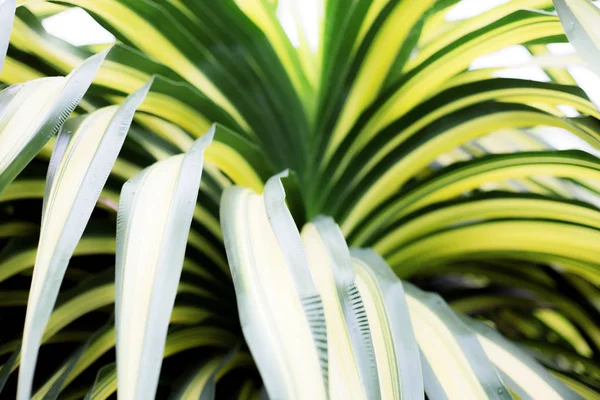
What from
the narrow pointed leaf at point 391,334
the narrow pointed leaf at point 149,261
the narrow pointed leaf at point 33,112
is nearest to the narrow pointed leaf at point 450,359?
the narrow pointed leaf at point 391,334

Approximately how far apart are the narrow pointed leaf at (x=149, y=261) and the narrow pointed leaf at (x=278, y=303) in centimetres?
→ 4

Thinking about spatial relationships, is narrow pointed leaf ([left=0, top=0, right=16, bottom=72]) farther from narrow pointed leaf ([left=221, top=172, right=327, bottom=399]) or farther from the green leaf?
the green leaf

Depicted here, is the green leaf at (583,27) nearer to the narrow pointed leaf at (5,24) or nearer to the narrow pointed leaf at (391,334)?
the narrow pointed leaf at (391,334)

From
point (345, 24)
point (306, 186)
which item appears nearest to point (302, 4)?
point (345, 24)

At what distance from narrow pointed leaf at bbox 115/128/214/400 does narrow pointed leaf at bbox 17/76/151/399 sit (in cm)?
2

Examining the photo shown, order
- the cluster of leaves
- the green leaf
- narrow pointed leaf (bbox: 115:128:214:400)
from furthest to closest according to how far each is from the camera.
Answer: the cluster of leaves, the green leaf, narrow pointed leaf (bbox: 115:128:214:400)

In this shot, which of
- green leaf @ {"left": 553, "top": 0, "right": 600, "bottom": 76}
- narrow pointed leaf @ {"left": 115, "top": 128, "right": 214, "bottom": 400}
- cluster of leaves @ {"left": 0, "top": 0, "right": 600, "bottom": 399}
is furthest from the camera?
cluster of leaves @ {"left": 0, "top": 0, "right": 600, "bottom": 399}

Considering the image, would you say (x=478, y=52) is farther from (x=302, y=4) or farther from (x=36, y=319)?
(x=36, y=319)

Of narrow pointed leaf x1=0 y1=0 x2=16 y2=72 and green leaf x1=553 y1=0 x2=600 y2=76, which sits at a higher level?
narrow pointed leaf x1=0 y1=0 x2=16 y2=72

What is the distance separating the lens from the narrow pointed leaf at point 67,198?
316mm

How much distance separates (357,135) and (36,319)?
1.35ft

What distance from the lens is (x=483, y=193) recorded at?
2.06ft

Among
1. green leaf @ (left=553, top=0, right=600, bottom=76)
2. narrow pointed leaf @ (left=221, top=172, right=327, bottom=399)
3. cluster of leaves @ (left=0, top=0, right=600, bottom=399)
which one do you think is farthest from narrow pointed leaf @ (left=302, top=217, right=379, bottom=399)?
green leaf @ (left=553, top=0, right=600, bottom=76)

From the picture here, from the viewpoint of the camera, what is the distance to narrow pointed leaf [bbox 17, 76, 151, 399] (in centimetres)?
32
